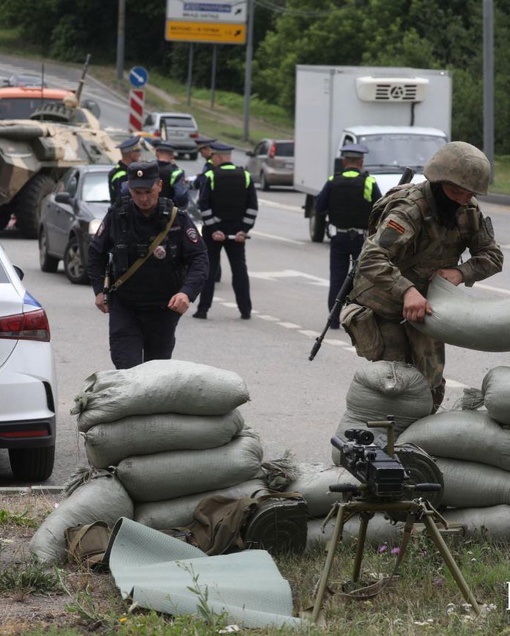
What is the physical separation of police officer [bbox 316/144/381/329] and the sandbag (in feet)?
28.2

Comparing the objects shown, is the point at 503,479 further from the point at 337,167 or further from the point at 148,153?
the point at 148,153

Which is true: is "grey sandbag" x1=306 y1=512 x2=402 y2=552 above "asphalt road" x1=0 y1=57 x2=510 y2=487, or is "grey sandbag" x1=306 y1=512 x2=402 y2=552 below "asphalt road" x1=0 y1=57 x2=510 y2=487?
above

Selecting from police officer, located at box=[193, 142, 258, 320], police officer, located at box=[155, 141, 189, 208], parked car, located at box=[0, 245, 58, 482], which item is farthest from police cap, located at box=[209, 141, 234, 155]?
parked car, located at box=[0, 245, 58, 482]

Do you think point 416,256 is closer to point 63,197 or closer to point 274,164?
point 63,197

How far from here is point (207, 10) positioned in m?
66.2

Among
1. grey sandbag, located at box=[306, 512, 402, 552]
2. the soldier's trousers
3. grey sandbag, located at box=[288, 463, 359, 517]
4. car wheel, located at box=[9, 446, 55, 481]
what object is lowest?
car wheel, located at box=[9, 446, 55, 481]

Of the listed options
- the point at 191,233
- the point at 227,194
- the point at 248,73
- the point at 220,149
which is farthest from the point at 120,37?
the point at 191,233

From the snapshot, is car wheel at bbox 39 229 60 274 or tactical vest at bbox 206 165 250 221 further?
car wheel at bbox 39 229 60 274

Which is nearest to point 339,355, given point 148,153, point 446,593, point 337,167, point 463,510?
point 463,510

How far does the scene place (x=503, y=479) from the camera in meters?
6.52

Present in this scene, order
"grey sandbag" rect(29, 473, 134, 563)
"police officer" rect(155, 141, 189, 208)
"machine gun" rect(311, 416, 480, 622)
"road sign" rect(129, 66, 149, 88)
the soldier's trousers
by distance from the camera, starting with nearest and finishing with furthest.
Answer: "machine gun" rect(311, 416, 480, 622) < "grey sandbag" rect(29, 473, 134, 563) < the soldier's trousers < "police officer" rect(155, 141, 189, 208) < "road sign" rect(129, 66, 149, 88)

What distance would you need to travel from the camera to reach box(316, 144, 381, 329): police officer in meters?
15.2

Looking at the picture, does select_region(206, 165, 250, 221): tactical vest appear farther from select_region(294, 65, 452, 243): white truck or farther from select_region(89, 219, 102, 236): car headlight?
select_region(294, 65, 452, 243): white truck

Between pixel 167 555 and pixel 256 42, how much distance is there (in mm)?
86792
